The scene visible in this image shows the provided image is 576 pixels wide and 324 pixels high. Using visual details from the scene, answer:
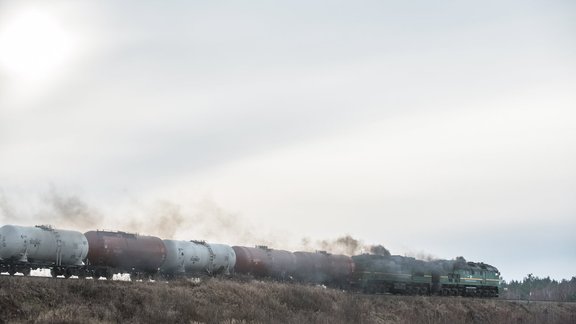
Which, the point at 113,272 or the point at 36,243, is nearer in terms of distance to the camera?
the point at 36,243

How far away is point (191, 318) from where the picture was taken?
121 feet

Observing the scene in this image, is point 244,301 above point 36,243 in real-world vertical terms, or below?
below

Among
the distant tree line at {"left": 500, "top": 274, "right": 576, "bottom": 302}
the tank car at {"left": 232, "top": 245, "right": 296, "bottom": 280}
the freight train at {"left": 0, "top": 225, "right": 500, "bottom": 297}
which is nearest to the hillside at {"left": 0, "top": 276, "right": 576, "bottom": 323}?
the freight train at {"left": 0, "top": 225, "right": 500, "bottom": 297}

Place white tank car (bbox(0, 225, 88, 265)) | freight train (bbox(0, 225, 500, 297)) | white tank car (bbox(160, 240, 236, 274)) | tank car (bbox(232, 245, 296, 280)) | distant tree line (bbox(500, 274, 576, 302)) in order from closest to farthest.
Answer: white tank car (bbox(0, 225, 88, 265)) < freight train (bbox(0, 225, 500, 297)) < white tank car (bbox(160, 240, 236, 274)) < tank car (bbox(232, 245, 296, 280)) < distant tree line (bbox(500, 274, 576, 302))

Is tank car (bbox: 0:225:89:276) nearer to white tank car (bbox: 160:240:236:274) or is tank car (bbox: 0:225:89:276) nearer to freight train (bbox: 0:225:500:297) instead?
freight train (bbox: 0:225:500:297)

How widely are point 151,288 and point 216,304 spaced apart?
167 inches

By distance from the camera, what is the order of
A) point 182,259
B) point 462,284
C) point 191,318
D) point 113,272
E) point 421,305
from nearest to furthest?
point 191,318 → point 113,272 → point 182,259 → point 421,305 → point 462,284

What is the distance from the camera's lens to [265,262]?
54625 millimetres

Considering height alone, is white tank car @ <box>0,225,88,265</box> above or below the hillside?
above

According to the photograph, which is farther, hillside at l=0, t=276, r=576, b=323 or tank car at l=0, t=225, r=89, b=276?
tank car at l=0, t=225, r=89, b=276

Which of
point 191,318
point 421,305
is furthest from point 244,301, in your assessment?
point 421,305

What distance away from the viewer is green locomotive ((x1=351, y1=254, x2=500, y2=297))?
2315 inches

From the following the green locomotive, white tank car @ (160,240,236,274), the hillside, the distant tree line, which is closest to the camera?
the hillside

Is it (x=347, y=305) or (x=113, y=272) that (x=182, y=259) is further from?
(x=347, y=305)
